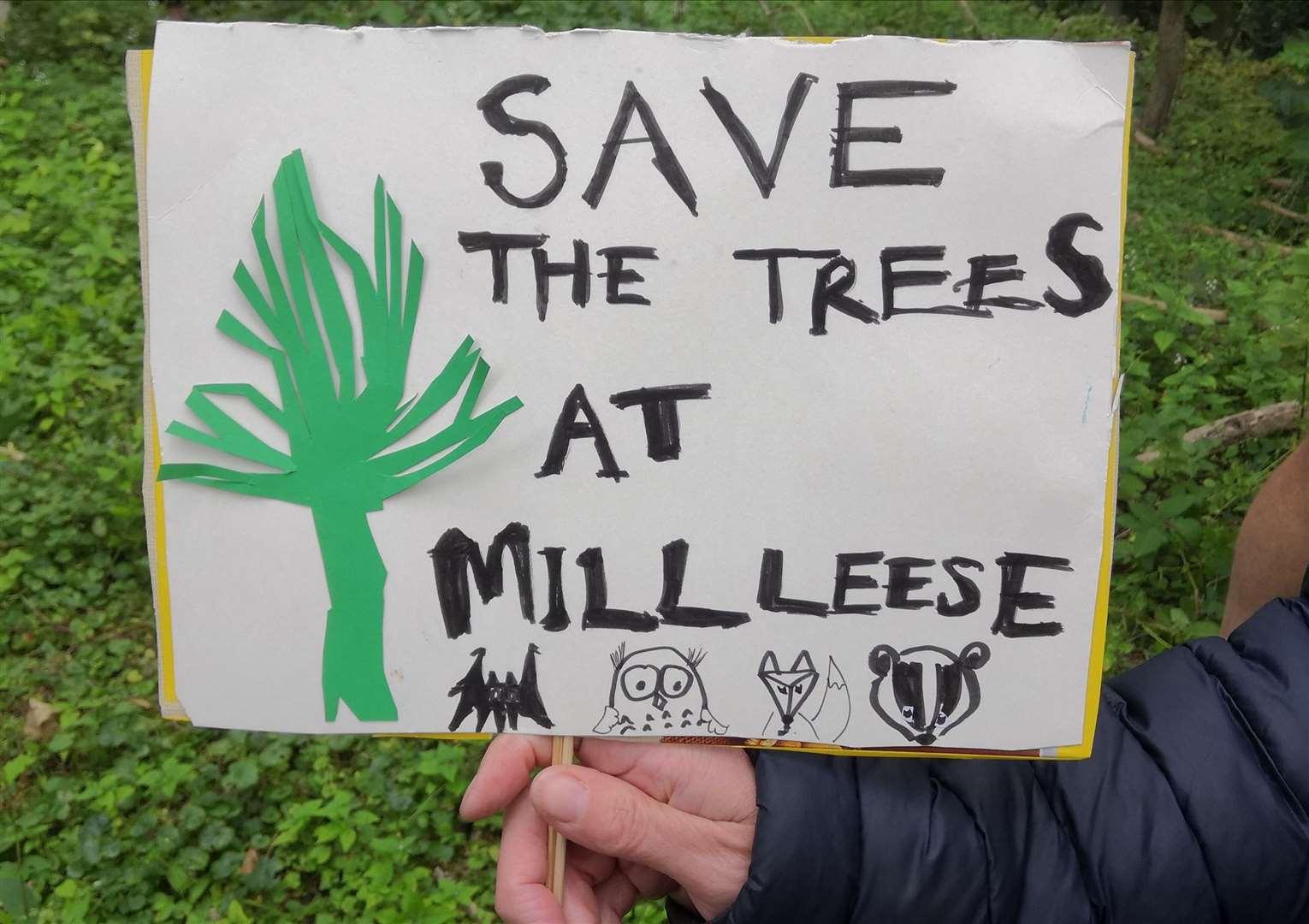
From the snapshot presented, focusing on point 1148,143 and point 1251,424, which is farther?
point 1148,143

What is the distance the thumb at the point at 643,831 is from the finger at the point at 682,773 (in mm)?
20

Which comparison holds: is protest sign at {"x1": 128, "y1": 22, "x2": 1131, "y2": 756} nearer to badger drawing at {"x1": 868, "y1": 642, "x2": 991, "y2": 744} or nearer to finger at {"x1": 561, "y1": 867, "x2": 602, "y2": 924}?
badger drawing at {"x1": 868, "y1": 642, "x2": 991, "y2": 744}

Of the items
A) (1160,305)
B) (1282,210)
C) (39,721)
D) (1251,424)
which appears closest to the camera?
(39,721)

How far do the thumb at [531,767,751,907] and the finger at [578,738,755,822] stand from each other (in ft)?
0.06

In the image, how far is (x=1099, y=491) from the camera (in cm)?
105

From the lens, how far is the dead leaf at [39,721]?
2.21m

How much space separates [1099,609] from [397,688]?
2.68ft

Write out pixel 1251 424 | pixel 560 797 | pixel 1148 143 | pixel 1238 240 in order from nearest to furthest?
pixel 560 797
pixel 1251 424
pixel 1238 240
pixel 1148 143

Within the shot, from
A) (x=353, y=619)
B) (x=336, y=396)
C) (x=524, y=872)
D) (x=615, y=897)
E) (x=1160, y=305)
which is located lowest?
(x=615, y=897)

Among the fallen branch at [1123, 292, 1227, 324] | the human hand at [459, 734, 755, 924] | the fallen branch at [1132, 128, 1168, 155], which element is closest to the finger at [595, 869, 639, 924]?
the human hand at [459, 734, 755, 924]

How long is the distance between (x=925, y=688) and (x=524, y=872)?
52 centimetres

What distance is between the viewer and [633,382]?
1.04 m

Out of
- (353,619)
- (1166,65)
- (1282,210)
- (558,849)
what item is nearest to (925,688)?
(558,849)

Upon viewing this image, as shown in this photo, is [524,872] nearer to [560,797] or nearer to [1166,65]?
[560,797]
